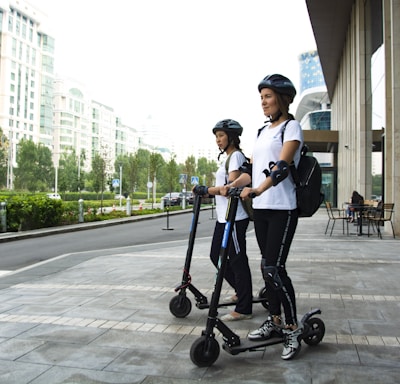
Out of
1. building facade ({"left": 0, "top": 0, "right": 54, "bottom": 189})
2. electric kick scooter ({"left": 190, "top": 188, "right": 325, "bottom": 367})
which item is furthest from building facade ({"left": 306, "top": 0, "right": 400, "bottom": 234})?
building facade ({"left": 0, "top": 0, "right": 54, "bottom": 189})

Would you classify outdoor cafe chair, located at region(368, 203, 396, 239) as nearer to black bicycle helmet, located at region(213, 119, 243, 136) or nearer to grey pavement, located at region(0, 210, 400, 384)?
grey pavement, located at region(0, 210, 400, 384)

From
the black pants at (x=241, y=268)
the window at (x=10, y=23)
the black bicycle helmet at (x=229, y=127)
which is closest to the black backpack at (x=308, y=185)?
the black pants at (x=241, y=268)

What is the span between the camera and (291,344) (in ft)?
10.2

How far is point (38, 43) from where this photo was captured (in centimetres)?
11462

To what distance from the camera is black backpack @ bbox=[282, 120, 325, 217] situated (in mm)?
3205

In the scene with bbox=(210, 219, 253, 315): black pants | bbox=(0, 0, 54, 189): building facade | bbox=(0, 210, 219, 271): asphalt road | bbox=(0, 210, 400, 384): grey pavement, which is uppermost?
bbox=(0, 0, 54, 189): building facade

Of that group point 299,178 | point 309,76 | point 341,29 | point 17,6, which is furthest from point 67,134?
point 299,178

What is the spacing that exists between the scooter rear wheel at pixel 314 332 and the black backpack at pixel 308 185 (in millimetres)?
822

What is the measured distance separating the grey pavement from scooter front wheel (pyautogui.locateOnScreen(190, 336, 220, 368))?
0.04 meters

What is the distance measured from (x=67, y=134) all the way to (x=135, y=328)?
407 feet

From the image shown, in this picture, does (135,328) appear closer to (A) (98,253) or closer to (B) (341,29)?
(A) (98,253)

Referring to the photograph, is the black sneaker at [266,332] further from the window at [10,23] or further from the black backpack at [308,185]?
the window at [10,23]

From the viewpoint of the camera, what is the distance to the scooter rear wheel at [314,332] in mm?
3332

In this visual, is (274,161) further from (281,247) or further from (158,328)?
(158,328)
